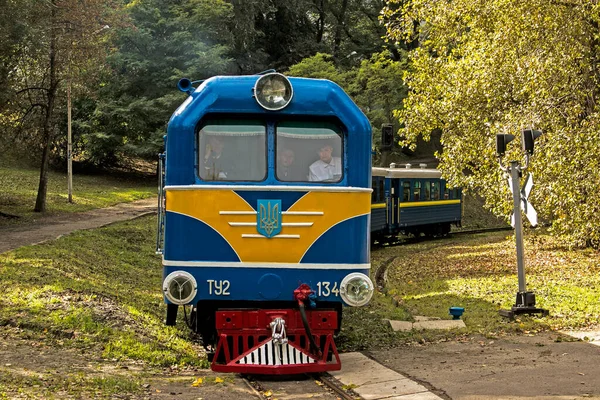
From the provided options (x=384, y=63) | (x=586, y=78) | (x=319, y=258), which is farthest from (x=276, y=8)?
(x=319, y=258)

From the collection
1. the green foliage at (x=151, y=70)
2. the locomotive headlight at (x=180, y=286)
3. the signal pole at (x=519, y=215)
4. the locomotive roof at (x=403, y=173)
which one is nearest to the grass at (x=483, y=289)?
the signal pole at (x=519, y=215)

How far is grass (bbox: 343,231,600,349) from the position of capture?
12648 mm

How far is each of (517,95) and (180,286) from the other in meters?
12.9

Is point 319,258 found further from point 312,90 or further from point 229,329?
point 312,90

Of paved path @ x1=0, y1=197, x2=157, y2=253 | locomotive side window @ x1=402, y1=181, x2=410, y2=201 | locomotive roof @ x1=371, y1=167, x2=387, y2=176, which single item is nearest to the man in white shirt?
paved path @ x1=0, y1=197, x2=157, y2=253

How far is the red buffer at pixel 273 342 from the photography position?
9.58 m

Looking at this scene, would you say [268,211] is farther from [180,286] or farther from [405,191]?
[405,191]

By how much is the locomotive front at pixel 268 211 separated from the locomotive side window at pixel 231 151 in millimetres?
11

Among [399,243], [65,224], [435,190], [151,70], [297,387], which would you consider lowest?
[297,387]

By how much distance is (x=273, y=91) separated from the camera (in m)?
10.1

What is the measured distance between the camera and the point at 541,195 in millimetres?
19406

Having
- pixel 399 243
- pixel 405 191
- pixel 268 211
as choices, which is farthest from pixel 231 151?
pixel 399 243

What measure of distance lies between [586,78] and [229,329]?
12542 millimetres

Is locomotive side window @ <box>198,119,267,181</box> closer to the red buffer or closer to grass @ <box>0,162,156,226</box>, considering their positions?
the red buffer
